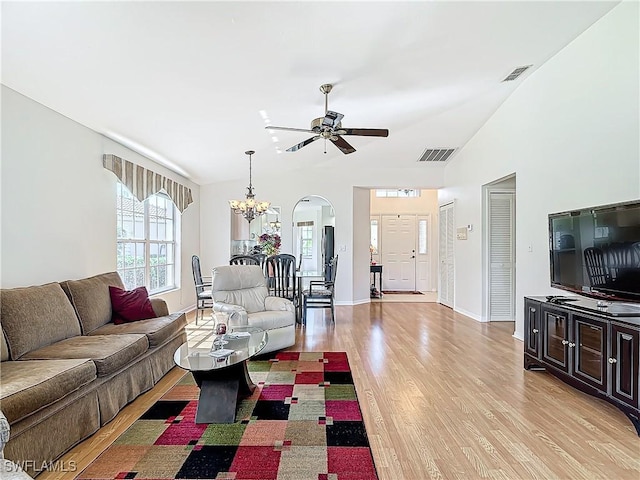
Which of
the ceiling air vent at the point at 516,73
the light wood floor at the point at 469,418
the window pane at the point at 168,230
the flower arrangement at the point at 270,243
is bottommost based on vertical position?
the light wood floor at the point at 469,418

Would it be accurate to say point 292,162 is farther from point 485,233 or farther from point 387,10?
point 387,10

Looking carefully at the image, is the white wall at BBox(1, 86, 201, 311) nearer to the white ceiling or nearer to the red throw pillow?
the white ceiling

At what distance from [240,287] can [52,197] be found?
209cm

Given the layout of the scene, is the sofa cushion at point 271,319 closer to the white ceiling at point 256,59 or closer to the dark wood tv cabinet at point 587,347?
the white ceiling at point 256,59

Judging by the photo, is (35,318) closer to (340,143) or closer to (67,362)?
(67,362)

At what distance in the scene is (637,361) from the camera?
2572 mm

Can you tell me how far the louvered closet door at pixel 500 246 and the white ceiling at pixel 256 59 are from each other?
155 cm

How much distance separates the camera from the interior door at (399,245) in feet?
34.9

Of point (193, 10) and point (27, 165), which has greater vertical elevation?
point (193, 10)

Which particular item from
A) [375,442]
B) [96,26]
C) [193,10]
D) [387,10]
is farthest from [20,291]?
[387,10]

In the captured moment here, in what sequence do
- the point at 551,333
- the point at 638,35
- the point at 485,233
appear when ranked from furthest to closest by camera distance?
the point at 485,233 → the point at 551,333 → the point at 638,35

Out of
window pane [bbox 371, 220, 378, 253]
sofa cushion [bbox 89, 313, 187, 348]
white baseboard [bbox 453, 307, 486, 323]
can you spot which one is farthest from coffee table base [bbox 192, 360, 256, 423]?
window pane [bbox 371, 220, 378, 253]

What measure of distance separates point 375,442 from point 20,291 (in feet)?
8.87

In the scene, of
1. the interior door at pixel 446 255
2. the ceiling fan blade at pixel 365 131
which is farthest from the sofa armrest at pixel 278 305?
the interior door at pixel 446 255
